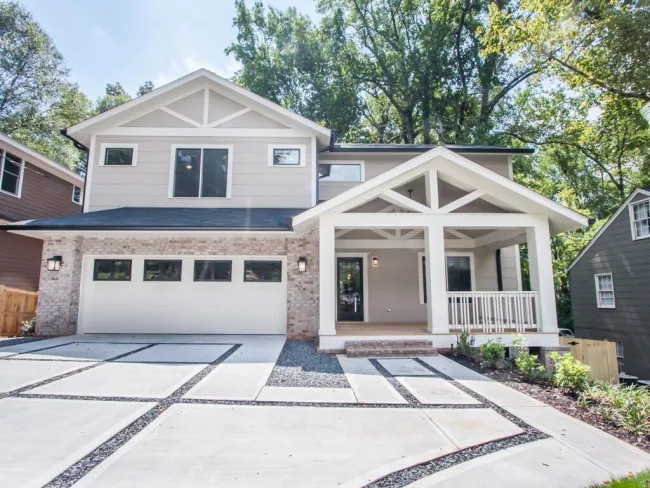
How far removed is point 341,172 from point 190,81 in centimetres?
509

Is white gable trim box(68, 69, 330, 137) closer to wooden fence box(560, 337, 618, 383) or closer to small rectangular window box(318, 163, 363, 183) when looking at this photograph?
small rectangular window box(318, 163, 363, 183)

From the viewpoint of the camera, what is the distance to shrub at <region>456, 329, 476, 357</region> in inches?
275

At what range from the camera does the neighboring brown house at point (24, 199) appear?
11297 mm

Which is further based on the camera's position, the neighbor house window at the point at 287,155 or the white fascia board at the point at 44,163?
the white fascia board at the point at 44,163

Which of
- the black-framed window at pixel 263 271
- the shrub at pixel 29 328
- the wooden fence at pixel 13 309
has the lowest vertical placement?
the shrub at pixel 29 328

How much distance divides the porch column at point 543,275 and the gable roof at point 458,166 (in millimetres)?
446

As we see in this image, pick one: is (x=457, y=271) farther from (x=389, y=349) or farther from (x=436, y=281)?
(x=389, y=349)

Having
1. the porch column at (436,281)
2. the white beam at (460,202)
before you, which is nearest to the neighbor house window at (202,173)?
the porch column at (436,281)

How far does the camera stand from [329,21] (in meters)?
23.0

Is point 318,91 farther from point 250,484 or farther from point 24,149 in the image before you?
point 250,484

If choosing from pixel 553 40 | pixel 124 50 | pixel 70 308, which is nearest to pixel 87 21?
pixel 124 50

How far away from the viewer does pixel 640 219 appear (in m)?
11.2

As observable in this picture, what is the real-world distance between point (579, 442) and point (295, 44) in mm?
24835

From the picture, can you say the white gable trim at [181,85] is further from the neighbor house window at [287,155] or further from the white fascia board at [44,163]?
the white fascia board at [44,163]
